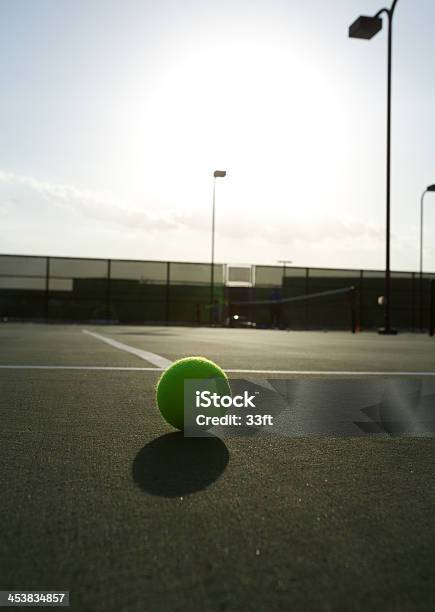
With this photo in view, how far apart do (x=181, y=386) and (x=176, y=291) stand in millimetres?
33170

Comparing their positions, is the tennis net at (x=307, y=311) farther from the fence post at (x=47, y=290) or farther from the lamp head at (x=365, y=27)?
the lamp head at (x=365, y=27)

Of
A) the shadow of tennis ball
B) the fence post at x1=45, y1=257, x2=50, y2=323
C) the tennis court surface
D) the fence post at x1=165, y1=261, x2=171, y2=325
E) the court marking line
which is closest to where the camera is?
the tennis court surface

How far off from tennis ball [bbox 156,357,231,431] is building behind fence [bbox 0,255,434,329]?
31611mm

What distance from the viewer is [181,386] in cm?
265

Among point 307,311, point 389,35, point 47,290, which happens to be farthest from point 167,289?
point 389,35

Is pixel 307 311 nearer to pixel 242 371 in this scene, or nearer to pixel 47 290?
pixel 47 290

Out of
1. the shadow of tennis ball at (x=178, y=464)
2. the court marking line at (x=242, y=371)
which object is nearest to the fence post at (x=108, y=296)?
the court marking line at (x=242, y=371)

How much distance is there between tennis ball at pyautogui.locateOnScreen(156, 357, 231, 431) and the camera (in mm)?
2639

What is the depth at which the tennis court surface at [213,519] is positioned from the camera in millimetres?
1122

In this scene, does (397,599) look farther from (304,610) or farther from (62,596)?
(62,596)

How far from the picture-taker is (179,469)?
198 centimetres

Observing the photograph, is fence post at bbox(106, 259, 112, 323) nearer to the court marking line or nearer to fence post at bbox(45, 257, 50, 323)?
fence post at bbox(45, 257, 50, 323)

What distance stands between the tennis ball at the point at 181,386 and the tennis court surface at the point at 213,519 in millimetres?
94

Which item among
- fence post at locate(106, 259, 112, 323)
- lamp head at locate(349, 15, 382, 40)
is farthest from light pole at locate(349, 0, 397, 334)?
fence post at locate(106, 259, 112, 323)
